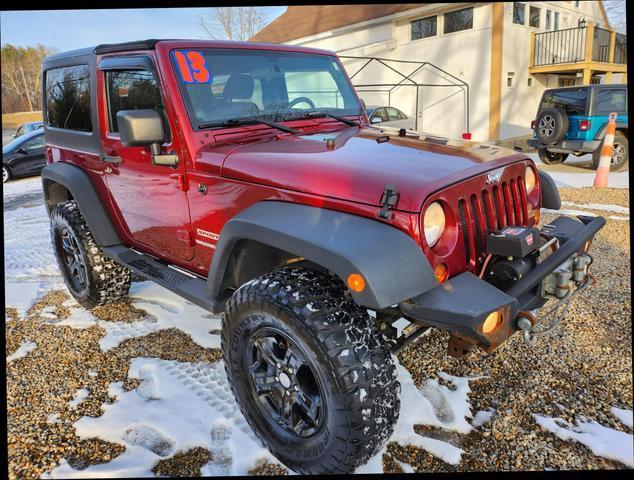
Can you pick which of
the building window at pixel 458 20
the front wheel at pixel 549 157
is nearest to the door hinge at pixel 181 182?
Answer: the front wheel at pixel 549 157

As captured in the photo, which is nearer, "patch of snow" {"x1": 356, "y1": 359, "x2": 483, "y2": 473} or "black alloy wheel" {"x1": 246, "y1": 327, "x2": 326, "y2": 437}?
"black alloy wheel" {"x1": 246, "y1": 327, "x2": 326, "y2": 437}

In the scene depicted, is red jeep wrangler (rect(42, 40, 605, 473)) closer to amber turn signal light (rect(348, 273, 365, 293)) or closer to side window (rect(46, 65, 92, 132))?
amber turn signal light (rect(348, 273, 365, 293))

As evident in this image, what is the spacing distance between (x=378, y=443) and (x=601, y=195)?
724 centimetres

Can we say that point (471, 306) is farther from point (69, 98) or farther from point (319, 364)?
point (69, 98)

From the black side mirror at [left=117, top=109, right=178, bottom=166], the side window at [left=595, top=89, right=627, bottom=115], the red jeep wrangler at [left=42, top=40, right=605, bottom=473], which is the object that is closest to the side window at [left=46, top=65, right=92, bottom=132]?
the red jeep wrangler at [left=42, top=40, right=605, bottom=473]

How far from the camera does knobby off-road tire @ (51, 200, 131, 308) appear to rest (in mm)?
3820

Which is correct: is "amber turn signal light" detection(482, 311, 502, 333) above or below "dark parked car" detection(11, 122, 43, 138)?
below

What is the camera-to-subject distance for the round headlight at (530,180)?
280cm

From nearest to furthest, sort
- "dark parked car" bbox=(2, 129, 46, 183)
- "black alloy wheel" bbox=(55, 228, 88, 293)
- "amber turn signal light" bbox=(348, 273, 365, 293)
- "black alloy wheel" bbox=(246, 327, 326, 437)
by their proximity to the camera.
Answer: "amber turn signal light" bbox=(348, 273, 365, 293)
"black alloy wheel" bbox=(246, 327, 326, 437)
"black alloy wheel" bbox=(55, 228, 88, 293)
"dark parked car" bbox=(2, 129, 46, 183)

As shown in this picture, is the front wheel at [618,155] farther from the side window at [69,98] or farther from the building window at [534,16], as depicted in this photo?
the side window at [69,98]

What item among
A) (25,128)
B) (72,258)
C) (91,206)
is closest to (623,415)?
(91,206)

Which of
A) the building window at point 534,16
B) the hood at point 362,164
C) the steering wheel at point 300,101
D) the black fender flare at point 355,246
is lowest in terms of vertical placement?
the black fender flare at point 355,246

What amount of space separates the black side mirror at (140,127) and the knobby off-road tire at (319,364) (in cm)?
110

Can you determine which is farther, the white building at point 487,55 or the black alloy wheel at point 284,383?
the white building at point 487,55
